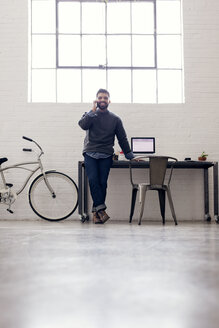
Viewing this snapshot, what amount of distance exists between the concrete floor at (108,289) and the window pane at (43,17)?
14.4 ft

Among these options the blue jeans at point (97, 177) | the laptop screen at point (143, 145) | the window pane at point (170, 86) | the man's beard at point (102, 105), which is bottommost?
the blue jeans at point (97, 177)

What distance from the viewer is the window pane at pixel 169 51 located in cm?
562

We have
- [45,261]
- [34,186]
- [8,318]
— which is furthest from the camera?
[34,186]

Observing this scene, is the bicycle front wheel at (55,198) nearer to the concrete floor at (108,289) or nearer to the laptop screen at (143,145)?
the laptop screen at (143,145)

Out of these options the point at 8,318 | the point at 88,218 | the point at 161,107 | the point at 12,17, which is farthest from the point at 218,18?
the point at 8,318

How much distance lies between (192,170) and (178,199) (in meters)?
0.40

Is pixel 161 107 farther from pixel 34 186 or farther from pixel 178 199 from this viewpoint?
pixel 34 186

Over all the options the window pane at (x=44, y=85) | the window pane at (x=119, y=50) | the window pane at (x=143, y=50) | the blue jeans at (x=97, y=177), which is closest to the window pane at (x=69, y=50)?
the window pane at (x=44, y=85)

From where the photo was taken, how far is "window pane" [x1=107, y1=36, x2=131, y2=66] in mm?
5594

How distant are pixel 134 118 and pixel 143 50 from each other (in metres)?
1.01

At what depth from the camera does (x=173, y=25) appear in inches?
223

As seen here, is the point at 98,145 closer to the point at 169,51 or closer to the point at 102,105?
the point at 102,105

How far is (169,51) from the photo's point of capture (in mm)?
5645

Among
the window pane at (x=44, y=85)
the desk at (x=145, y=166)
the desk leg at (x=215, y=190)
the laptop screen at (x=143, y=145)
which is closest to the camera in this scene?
the desk at (x=145, y=166)
